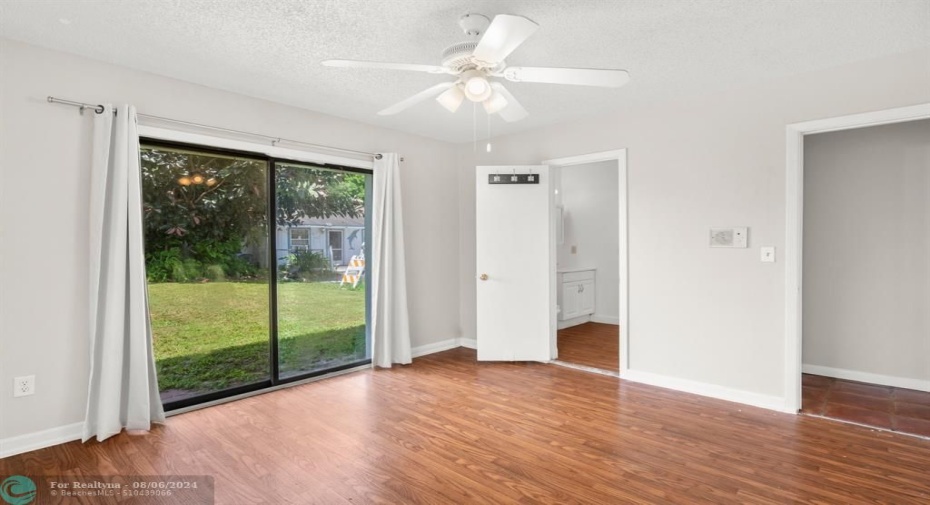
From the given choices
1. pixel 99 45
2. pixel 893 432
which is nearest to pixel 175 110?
pixel 99 45

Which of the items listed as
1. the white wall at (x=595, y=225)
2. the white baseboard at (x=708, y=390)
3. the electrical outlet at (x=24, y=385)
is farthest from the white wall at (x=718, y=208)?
the electrical outlet at (x=24, y=385)

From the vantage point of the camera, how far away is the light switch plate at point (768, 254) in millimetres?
3293

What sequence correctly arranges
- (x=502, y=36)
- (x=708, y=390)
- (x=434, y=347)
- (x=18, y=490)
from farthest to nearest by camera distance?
(x=434, y=347), (x=708, y=390), (x=18, y=490), (x=502, y=36)

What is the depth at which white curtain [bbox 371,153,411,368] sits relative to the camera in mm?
4438

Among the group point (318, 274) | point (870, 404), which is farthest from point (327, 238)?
point (870, 404)

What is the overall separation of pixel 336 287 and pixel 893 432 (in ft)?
14.2

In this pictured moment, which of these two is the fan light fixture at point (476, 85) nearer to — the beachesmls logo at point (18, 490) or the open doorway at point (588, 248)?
the beachesmls logo at point (18, 490)

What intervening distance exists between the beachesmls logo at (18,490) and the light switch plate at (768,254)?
4.61 metres

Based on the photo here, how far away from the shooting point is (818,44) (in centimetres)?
272

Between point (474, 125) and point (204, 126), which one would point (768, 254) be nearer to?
point (474, 125)

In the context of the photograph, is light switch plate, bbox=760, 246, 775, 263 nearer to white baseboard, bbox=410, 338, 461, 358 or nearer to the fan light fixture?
the fan light fixture

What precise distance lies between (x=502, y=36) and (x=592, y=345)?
165 inches
